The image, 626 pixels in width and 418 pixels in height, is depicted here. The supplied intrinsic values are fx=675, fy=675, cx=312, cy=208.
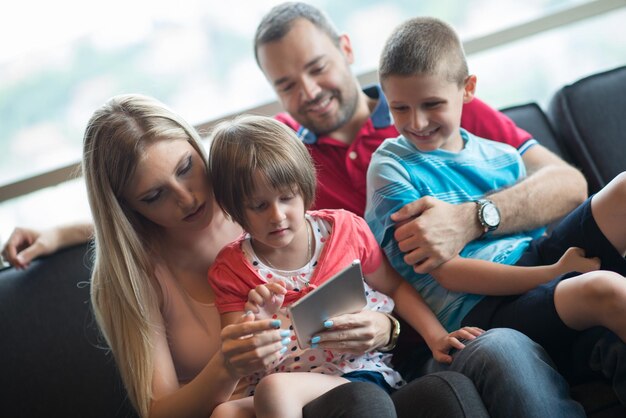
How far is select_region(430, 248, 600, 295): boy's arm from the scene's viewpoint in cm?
154

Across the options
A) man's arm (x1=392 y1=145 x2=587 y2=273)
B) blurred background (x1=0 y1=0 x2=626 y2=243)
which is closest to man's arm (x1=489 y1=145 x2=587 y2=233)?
man's arm (x1=392 y1=145 x2=587 y2=273)

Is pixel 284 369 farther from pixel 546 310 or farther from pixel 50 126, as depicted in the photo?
pixel 50 126

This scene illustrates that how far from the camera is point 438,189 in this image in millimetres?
1771

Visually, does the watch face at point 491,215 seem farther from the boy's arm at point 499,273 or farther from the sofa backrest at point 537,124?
the sofa backrest at point 537,124

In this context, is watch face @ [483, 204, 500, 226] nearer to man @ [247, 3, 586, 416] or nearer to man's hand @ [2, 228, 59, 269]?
man @ [247, 3, 586, 416]

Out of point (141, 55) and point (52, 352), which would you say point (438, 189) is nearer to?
point (52, 352)

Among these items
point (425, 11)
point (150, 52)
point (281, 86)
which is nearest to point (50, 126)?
point (150, 52)

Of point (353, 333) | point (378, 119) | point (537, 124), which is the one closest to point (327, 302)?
point (353, 333)

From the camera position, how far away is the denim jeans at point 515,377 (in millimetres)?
1277

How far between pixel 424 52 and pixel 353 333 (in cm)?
71

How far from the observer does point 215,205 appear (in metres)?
1.71

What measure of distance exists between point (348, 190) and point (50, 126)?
1.43 metres

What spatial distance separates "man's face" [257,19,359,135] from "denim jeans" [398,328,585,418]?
2.99ft

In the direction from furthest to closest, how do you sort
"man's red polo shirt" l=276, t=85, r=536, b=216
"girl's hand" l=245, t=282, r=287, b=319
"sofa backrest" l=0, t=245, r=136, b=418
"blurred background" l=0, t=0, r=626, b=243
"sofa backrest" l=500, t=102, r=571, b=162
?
"blurred background" l=0, t=0, r=626, b=243 → "sofa backrest" l=500, t=102, r=571, b=162 → "man's red polo shirt" l=276, t=85, r=536, b=216 → "sofa backrest" l=0, t=245, r=136, b=418 → "girl's hand" l=245, t=282, r=287, b=319
